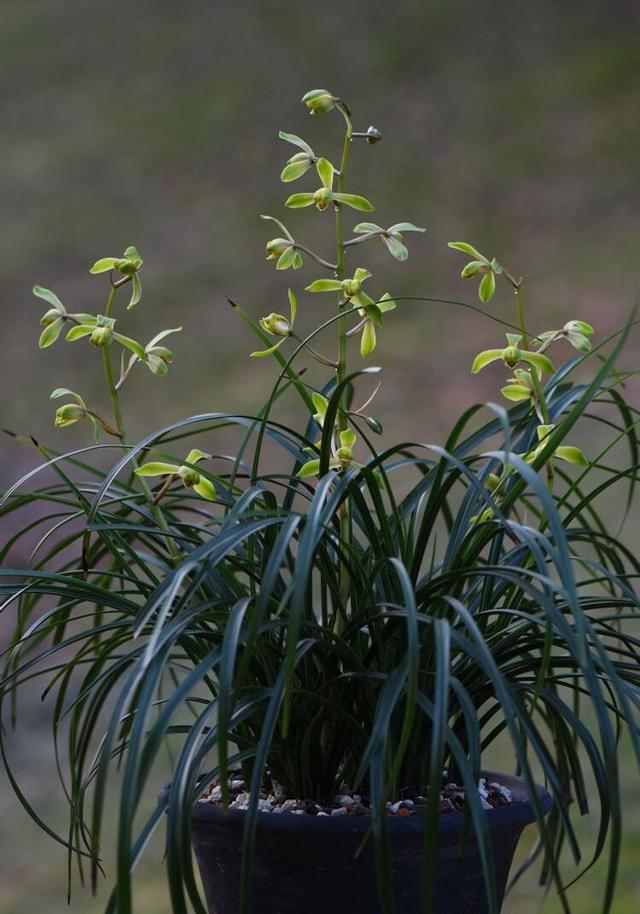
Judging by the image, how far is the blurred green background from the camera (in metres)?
2.93

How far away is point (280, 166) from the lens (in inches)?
129

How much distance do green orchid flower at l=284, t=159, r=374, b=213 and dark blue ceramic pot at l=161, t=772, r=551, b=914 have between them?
1.61ft

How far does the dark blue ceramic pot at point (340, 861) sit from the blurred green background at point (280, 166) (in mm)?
1858

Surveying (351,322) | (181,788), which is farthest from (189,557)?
(351,322)

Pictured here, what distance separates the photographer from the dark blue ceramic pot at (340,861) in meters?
0.81

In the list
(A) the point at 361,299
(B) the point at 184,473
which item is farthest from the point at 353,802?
(A) the point at 361,299

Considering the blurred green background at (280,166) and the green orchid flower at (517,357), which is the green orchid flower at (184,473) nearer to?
the green orchid flower at (517,357)

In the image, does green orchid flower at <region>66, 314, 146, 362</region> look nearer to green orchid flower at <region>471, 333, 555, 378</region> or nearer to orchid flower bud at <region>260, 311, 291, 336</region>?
orchid flower bud at <region>260, 311, 291, 336</region>

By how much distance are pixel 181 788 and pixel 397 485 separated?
6.63 ft

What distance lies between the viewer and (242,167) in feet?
10.8

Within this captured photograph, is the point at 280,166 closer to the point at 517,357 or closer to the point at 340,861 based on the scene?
the point at 517,357

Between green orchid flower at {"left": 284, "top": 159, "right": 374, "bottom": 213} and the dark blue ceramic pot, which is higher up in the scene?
green orchid flower at {"left": 284, "top": 159, "right": 374, "bottom": 213}

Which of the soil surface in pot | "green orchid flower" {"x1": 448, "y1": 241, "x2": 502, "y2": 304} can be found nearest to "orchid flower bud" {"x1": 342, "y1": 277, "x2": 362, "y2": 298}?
"green orchid flower" {"x1": 448, "y1": 241, "x2": 502, "y2": 304}

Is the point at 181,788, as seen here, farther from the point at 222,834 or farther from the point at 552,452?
the point at 552,452
